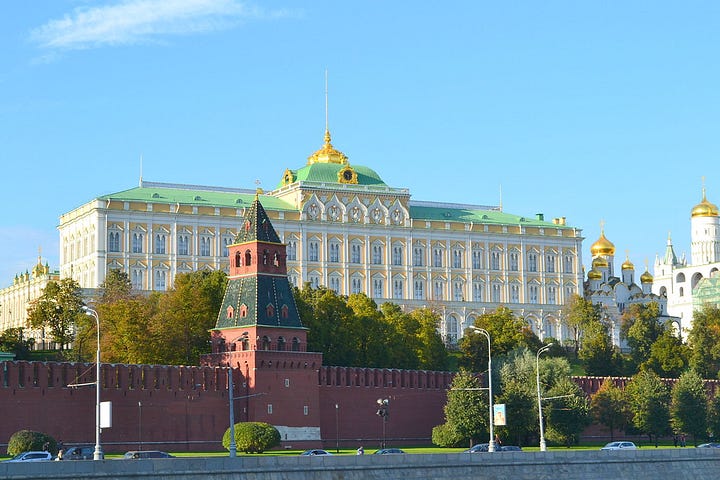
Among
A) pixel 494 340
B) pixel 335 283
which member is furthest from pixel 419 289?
pixel 494 340

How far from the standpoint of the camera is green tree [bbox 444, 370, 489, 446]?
306 ft

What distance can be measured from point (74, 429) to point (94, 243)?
6170 cm

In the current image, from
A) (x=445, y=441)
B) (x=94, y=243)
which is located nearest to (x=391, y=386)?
(x=445, y=441)

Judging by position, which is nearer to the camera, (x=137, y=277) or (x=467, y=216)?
(x=137, y=277)

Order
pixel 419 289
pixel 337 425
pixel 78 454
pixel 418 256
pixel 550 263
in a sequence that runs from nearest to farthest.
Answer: pixel 78 454
pixel 337 425
pixel 419 289
pixel 418 256
pixel 550 263

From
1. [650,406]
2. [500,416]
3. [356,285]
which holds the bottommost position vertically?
[500,416]

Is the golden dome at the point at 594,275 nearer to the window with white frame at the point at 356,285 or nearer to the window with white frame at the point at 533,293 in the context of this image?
the window with white frame at the point at 533,293

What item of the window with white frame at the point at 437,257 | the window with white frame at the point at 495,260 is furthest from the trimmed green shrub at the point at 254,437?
the window with white frame at the point at 495,260

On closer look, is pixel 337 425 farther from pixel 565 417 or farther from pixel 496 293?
pixel 496 293

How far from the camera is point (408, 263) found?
15775 centimetres

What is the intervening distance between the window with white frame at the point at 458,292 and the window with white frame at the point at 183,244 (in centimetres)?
3095

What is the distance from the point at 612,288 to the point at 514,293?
17.1 metres

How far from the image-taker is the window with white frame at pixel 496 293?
162 m

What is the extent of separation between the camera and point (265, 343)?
296 ft
